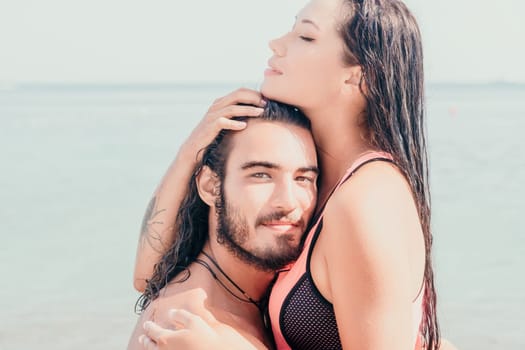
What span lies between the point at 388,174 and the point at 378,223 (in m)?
0.31

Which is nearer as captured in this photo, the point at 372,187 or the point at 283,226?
the point at 372,187

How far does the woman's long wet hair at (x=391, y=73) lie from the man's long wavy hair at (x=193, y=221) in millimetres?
319

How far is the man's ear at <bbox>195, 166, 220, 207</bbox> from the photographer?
3.32 m

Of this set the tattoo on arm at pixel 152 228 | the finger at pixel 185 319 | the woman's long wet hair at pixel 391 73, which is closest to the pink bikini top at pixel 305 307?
the woman's long wet hair at pixel 391 73

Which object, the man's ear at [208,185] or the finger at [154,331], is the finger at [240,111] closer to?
the man's ear at [208,185]

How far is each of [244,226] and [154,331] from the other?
51 cm

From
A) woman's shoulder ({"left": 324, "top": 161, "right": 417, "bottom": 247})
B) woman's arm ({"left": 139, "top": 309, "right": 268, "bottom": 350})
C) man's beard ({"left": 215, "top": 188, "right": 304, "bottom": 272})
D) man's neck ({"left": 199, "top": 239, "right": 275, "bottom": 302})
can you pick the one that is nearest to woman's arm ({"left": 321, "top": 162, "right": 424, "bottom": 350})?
woman's shoulder ({"left": 324, "top": 161, "right": 417, "bottom": 247})

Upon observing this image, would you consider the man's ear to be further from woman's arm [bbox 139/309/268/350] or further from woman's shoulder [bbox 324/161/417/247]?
woman's shoulder [bbox 324/161/417/247]

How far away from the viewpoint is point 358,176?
287 cm

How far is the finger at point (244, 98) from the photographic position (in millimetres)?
3283

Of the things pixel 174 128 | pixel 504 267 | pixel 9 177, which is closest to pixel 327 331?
pixel 504 267

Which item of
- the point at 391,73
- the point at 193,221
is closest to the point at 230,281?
the point at 193,221

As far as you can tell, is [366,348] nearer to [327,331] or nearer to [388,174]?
[327,331]

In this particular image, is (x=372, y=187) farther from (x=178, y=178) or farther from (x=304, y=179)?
(x=178, y=178)
